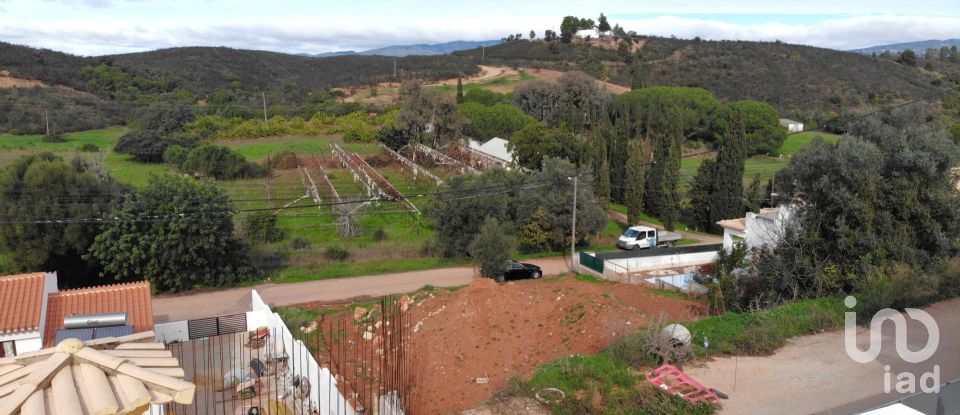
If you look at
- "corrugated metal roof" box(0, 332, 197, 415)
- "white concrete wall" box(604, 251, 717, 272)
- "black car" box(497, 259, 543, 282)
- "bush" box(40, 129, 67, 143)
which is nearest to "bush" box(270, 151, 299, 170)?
"bush" box(40, 129, 67, 143)

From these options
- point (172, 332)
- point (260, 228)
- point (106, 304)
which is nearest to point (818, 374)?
point (172, 332)

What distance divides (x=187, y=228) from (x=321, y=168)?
2237cm

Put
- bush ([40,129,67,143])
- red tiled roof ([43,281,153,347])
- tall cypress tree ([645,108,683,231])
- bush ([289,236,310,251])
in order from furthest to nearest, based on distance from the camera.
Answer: bush ([40,129,67,143]), tall cypress tree ([645,108,683,231]), bush ([289,236,310,251]), red tiled roof ([43,281,153,347])

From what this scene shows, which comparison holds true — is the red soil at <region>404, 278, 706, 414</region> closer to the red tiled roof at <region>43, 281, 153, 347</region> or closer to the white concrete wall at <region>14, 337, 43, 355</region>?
the red tiled roof at <region>43, 281, 153, 347</region>

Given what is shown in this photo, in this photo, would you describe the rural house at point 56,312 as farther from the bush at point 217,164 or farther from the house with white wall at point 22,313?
the bush at point 217,164

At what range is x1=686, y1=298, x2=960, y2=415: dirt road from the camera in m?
9.25

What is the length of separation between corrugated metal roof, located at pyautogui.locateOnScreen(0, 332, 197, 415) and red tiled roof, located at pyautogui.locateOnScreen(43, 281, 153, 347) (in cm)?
787

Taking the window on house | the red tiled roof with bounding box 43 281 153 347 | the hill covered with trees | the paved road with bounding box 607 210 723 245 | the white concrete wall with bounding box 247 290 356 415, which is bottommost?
the paved road with bounding box 607 210 723 245

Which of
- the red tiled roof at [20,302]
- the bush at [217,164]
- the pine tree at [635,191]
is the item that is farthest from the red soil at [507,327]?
the bush at [217,164]

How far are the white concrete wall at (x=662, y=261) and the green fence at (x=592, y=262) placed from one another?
329 mm

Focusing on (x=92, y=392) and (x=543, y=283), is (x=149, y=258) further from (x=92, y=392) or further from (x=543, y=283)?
(x=92, y=392)

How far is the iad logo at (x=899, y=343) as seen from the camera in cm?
981

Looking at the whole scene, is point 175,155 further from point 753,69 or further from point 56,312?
point 753,69

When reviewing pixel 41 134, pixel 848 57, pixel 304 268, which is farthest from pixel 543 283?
pixel 848 57
